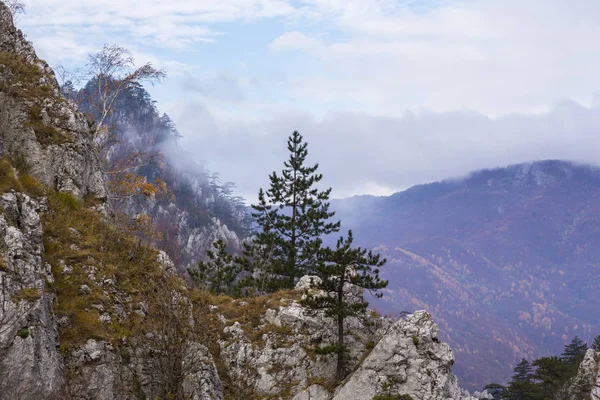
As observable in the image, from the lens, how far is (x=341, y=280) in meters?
22.6

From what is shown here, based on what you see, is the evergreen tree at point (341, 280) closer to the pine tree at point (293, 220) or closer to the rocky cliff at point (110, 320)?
the rocky cliff at point (110, 320)

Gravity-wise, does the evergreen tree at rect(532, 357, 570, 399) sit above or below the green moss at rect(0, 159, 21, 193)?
below

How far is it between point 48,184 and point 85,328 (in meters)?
8.28

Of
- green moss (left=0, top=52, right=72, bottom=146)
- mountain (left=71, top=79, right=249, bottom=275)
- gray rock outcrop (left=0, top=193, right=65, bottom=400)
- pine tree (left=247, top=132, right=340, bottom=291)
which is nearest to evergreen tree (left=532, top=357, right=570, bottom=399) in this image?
pine tree (left=247, top=132, right=340, bottom=291)

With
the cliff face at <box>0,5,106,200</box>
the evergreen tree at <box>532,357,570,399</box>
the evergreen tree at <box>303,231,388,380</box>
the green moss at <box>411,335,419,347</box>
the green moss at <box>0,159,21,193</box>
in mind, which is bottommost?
the evergreen tree at <box>532,357,570,399</box>

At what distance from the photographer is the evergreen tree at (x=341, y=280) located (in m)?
22.0

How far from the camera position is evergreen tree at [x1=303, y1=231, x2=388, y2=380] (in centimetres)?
2204

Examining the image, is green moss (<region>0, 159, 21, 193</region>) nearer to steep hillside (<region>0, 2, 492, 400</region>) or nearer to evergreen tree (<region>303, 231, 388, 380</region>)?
steep hillside (<region>0, 2, 492, 400</region>)

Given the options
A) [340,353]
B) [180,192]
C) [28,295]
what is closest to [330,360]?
[340,353]

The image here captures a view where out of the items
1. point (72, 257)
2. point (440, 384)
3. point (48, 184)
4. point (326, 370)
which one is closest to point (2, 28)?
point (48, 184)

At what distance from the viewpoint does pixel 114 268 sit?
53.7 feet

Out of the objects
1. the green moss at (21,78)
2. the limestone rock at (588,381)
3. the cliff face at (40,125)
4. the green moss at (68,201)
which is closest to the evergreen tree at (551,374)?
the limestone rock at (588,381)

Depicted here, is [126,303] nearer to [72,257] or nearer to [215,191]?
[72,257]

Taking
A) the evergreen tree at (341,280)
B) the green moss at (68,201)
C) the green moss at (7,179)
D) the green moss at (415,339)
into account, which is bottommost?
the green moss at (415,339)
